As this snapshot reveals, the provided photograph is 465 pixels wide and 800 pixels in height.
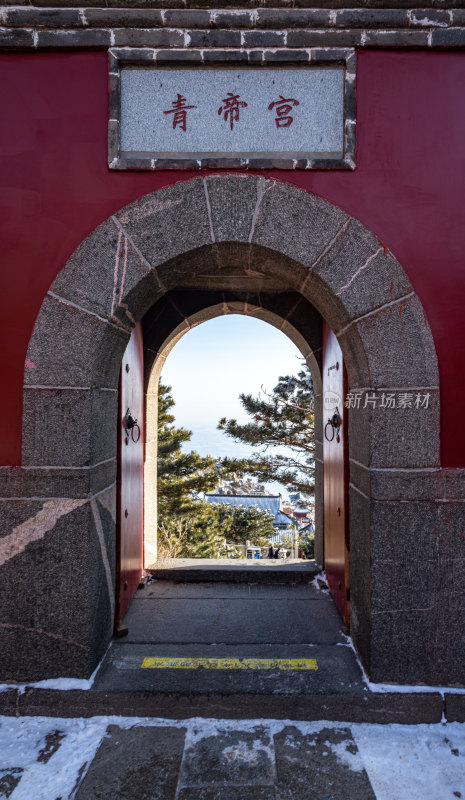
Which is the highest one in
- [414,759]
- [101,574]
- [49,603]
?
[101,574]

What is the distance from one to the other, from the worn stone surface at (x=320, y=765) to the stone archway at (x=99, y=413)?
47 centimetres

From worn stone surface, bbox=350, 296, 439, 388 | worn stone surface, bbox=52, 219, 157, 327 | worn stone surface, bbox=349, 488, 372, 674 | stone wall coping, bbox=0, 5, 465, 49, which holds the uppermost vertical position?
stone wall coping, bbox=0, 5, 465, 49

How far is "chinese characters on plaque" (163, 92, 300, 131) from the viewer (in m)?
2.77

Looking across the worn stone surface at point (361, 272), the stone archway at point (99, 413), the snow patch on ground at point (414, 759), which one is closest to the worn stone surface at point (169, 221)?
the stone archway at point (99, 413)

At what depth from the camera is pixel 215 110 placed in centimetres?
278

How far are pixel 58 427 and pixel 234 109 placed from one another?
232 centimetres

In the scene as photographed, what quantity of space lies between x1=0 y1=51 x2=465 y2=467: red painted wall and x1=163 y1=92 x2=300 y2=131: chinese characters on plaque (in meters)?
0.33

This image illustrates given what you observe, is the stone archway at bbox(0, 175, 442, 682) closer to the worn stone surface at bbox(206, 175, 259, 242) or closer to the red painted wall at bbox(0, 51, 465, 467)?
the worn stone surface at bbox(206, 175, 259, 242)

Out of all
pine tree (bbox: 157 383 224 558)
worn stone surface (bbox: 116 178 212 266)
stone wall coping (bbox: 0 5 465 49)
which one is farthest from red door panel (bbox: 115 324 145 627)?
pine tree (bbox: 157 383 224 558)

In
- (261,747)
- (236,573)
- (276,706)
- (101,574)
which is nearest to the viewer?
(261,747)

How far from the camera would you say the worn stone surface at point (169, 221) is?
2.75m

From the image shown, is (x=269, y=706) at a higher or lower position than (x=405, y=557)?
lower

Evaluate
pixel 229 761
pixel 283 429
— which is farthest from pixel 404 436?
pixel 283 429

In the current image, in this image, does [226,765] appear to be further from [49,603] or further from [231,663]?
[49,603]
